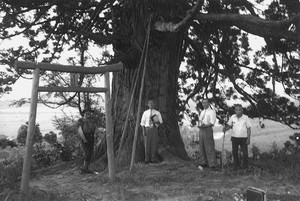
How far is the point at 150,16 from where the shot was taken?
8250 mm

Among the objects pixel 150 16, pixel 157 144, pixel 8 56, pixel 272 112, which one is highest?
pixel 150 16

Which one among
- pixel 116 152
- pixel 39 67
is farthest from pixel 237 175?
pixel 39 67

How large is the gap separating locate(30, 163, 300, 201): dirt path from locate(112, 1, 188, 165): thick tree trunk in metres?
0.83

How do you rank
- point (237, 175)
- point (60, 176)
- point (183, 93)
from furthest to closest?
point (183, 93) < point (60, 176) < point (237, 175)

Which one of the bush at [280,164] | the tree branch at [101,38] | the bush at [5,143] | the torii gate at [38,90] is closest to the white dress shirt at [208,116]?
the bush at [280,164]

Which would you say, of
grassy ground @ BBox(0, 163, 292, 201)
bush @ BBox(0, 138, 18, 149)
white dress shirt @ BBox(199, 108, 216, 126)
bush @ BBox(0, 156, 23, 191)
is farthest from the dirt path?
bush @ BBox(0, 138, 18, 149)

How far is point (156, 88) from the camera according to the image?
8789 millimetres

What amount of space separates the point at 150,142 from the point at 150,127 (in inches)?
12.2

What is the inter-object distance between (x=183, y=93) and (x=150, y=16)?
4398 millimetres

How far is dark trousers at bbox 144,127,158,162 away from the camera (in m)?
8.00

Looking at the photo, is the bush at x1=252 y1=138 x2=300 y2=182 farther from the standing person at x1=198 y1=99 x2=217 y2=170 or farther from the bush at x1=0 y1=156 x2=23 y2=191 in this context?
the bush at x1=0 y1=156 x2=23 y2=191

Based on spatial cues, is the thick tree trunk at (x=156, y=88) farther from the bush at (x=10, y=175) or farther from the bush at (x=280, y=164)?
the bush at (x=10, y=175)

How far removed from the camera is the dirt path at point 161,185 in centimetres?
581

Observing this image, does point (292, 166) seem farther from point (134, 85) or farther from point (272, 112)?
point (134, 85)
